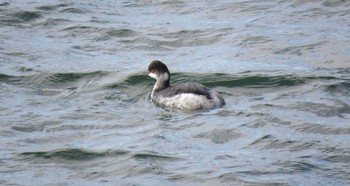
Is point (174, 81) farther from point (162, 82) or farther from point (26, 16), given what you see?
point (26, 16)

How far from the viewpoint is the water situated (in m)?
10.0

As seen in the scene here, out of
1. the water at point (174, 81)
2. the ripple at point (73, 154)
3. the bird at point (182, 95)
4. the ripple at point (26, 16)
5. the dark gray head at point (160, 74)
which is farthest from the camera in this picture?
the ripple at point (26, 16)

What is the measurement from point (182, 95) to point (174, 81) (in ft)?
7.17

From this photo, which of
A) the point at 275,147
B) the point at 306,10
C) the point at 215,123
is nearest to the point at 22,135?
the point at 215,123

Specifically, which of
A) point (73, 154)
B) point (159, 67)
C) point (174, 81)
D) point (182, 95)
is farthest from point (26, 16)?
point (73, 154)

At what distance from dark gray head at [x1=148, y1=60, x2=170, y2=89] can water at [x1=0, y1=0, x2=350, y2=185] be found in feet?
1.15

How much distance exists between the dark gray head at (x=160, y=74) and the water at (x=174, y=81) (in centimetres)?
35

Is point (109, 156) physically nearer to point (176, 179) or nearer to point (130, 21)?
point (176, 179)

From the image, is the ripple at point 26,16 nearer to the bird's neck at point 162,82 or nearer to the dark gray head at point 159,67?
the dark gray head at point 159,67

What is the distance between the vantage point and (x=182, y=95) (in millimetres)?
12344

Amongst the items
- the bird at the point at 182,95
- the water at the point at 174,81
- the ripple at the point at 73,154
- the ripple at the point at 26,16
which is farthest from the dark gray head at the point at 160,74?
the ripple at the point at 26,16

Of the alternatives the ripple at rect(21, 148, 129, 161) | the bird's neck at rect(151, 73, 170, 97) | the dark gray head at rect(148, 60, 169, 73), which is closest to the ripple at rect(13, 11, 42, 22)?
the dark gray head at rect(148, 60, 169, 73)

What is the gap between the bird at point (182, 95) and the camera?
12.1 m

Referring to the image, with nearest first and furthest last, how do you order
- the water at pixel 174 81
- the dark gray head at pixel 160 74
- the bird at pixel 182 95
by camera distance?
the water at pixel 174 81 → the bird at pixel 182 95 → the dark gray head at pixel 160 74
